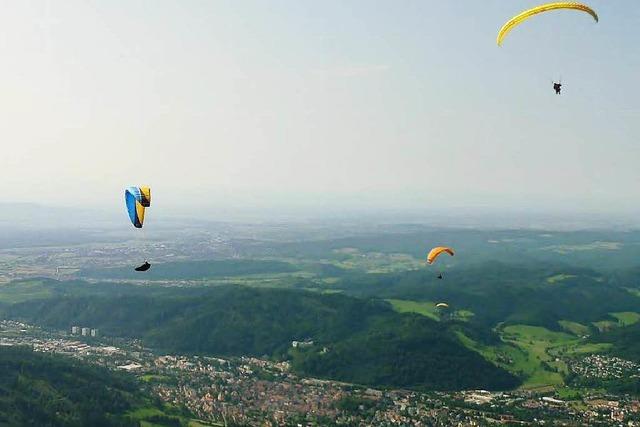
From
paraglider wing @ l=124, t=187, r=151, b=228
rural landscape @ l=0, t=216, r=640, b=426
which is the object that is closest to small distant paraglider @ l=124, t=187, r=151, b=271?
paraglider wing @ l=124, t=187, r=151, b=228

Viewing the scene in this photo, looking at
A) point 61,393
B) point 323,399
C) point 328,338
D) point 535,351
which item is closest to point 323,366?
point 328,338

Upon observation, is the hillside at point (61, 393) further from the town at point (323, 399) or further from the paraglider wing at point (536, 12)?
the paraglider wing at point (536, 12)

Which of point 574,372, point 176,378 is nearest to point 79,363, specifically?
point 176,378

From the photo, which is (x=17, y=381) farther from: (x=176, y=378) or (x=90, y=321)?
(x=90, y=321)

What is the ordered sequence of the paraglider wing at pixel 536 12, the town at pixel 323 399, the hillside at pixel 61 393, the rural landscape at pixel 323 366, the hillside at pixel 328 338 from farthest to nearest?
the hillside at pixel 328 338 → the rural landscape at pixel 323 366 → the town at pixel 323 399 → the hillside at pixel 61 393 → the paraglider wing at pixel 536 12

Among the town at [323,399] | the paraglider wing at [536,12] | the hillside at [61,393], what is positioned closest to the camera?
the paraglider wing at [536,12]

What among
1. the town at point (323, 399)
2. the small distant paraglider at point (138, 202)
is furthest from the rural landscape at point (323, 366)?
the small distant paraglider at point (138, 202)

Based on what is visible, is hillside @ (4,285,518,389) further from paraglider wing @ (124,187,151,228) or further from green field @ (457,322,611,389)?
paraglider wing @ (124,187,151,228)

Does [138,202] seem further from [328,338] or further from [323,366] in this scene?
[328,338]
